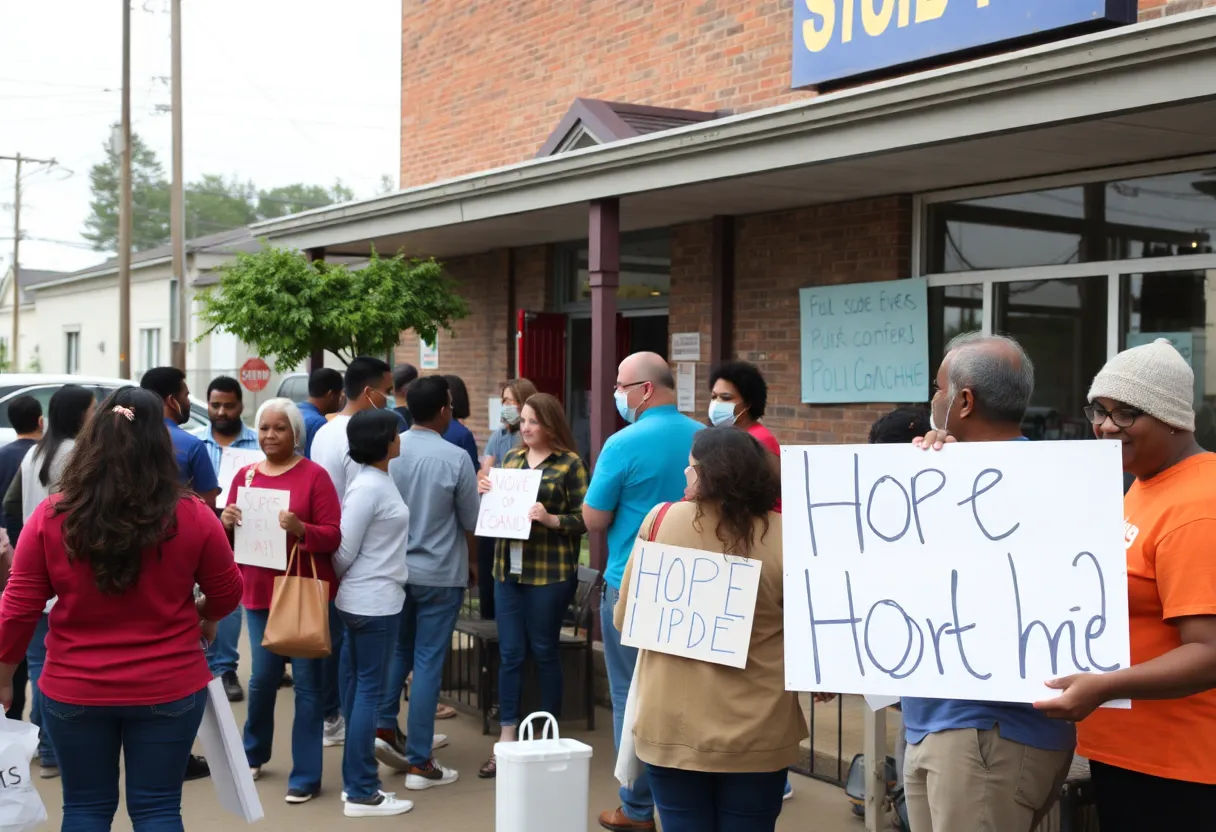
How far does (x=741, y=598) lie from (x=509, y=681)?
312 centimetres

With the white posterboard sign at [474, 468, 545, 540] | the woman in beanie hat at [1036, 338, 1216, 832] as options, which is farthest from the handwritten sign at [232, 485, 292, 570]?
the woman in beanie hat at [1036, 338, 1216, 832]

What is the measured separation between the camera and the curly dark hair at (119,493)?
12.4 feet

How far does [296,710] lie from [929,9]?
5.90m

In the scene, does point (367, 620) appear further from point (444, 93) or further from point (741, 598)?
point (444, 93)

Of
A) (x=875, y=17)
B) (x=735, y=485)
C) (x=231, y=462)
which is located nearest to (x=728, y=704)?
(x=735, y=485)

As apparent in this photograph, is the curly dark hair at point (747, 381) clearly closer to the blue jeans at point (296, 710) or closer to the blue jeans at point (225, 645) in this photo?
the blue jeans at point (296, 710)

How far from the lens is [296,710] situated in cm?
593

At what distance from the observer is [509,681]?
6.46 meters

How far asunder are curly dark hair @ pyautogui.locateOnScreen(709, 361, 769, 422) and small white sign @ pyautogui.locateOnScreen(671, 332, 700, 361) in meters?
4.29

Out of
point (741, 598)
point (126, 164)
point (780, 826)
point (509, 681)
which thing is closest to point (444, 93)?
point (509, 681)

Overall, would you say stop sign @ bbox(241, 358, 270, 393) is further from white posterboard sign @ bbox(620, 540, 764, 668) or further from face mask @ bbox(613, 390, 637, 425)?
white posterboard sign @ bbox(620, 540, 764, 668)

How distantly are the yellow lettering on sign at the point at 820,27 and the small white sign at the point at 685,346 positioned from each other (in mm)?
2581

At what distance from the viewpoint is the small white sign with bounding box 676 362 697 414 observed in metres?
10.5

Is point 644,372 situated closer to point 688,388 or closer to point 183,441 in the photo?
point 183,441
